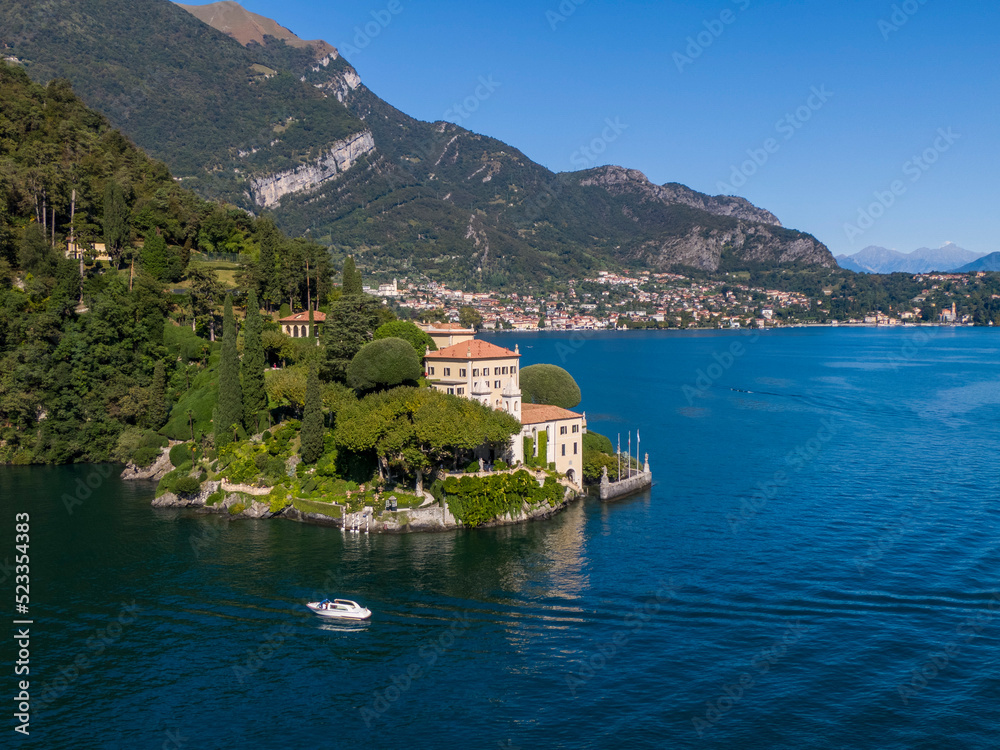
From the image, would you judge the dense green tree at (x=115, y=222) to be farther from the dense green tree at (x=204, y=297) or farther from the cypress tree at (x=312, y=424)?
the cypress tree at (x=312, y=424)

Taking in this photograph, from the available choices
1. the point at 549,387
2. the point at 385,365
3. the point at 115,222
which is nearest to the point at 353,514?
the point at 385,365

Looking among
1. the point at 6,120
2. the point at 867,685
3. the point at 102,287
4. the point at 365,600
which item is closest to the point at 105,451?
the point at 102,287

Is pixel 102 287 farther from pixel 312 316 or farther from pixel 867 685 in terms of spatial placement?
pixel 867 685

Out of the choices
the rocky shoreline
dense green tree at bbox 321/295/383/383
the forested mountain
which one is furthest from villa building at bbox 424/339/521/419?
the forested mountain

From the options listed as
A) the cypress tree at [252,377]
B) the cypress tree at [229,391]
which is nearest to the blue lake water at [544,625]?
the cypress tree at [229,391]

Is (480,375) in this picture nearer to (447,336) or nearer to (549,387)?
(549,387)

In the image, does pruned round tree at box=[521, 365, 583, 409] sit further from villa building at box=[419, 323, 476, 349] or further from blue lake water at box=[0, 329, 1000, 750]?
blue lake water at box=[0, 329, 1000, 750]
